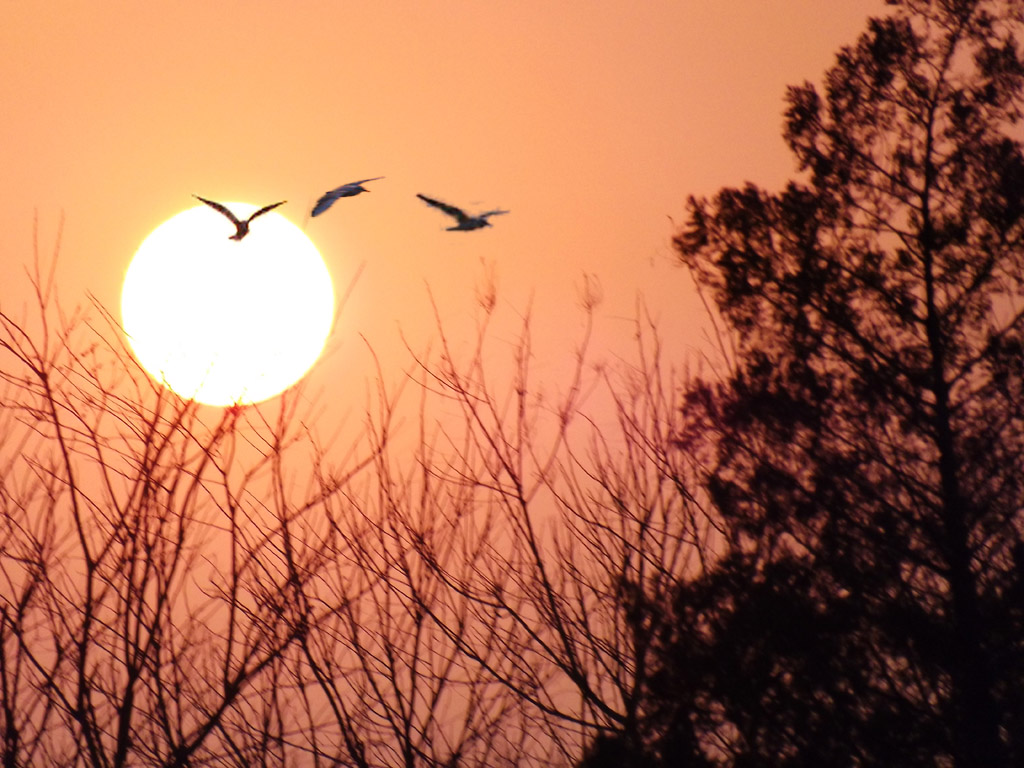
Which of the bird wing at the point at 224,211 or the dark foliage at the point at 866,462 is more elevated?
the bird wing at the point at 224,211

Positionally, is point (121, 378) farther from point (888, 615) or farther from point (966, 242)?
point (966, 242)

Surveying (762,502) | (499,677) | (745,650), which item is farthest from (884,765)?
(499,677)

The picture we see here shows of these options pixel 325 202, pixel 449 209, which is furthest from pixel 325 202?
pixel 449 209

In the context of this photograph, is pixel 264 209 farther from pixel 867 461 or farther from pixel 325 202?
pixel 867 461

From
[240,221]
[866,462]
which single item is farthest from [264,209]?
[866,462]

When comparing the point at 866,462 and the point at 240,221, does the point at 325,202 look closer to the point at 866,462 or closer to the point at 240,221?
the point at 240,221

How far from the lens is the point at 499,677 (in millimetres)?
9219

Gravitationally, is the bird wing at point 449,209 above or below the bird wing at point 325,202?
below

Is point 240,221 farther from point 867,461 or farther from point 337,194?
point 867,461

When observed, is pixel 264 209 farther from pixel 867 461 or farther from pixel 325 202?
pixel 867 461

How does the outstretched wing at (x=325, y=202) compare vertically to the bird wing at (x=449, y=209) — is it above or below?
above

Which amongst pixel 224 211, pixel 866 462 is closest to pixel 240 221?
pixel 224 211

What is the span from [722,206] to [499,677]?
3.93m

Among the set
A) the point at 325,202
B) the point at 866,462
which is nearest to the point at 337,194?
the point at 325,202
